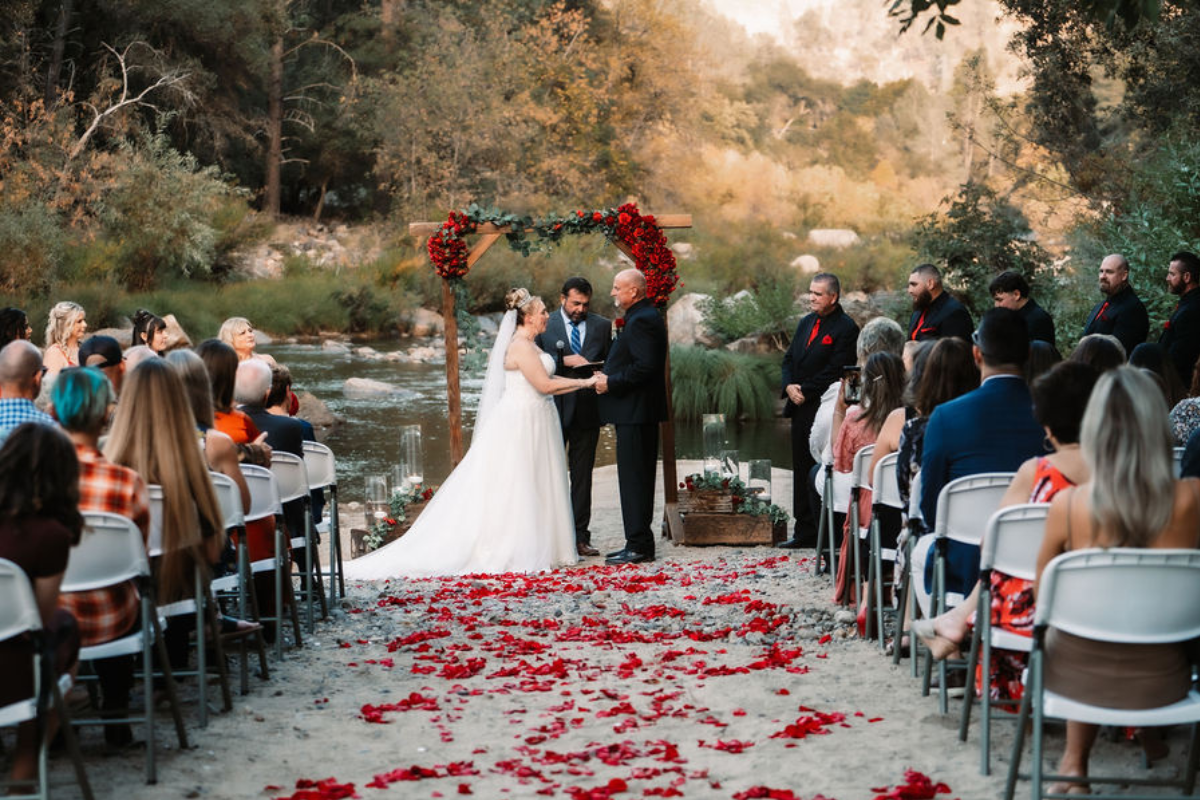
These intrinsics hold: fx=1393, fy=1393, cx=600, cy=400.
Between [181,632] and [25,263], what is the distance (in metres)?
22.2

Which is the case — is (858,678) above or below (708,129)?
below

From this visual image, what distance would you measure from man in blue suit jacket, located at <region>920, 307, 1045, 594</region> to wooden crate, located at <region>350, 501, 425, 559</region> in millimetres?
5438

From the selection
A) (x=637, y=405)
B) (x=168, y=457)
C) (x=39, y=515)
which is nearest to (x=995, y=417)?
(x=168, y=457)

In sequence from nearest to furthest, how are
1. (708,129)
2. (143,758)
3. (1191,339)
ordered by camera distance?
1. (143,758)
2. (1191,339)
3. (708,129)

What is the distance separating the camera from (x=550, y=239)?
389 inches

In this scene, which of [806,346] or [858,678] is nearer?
[858,678]

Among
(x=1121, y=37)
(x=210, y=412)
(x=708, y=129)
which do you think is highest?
(x=708, y=129)

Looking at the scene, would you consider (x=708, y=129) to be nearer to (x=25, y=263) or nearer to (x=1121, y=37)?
(x=25, y=263)

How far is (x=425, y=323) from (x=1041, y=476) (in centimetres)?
2763

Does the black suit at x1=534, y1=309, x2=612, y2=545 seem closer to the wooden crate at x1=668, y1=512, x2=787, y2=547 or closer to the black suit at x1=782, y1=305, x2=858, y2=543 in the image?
the wooden crate at x1=668, y1=512, x2=787, y2=547

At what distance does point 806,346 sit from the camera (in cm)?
864

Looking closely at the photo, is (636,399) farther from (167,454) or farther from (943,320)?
(167,454)

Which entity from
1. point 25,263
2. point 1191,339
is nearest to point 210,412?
point 1191,339

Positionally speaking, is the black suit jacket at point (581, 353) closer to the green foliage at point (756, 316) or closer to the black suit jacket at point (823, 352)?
the black suit jacket at point (823, 352)
